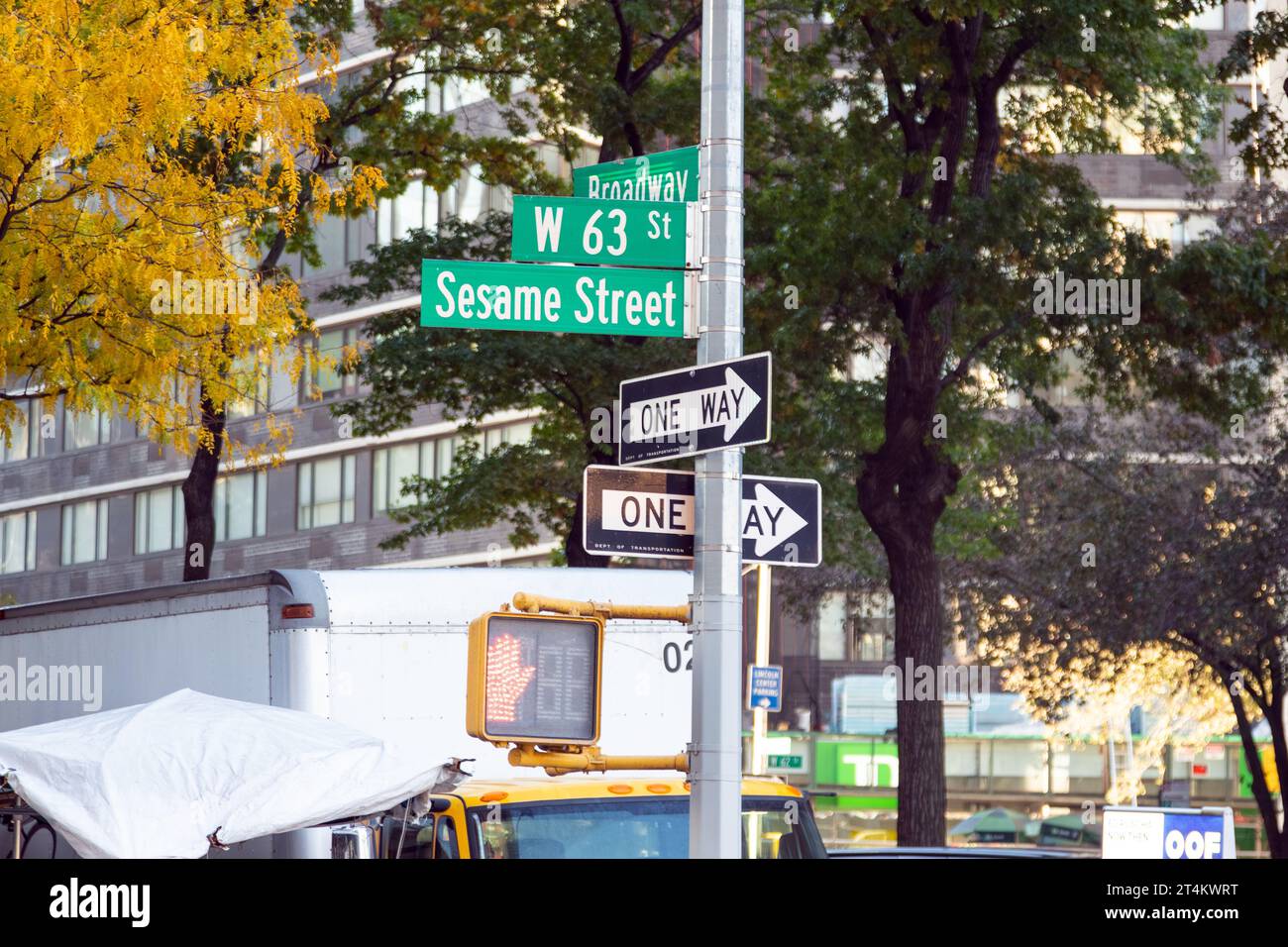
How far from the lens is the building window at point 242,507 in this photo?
192ft

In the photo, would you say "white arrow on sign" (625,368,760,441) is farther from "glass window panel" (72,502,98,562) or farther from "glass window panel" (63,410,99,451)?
"glass window panel" (72,502,98,562)

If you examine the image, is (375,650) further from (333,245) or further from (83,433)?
(83,433)

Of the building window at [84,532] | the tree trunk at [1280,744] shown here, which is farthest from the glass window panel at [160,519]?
the tree trunk at [1280,744]

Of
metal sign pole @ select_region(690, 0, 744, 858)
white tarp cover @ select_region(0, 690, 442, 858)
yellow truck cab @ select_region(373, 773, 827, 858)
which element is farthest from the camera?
yellow truck cab @ select_region(373, 773, 827, 858)

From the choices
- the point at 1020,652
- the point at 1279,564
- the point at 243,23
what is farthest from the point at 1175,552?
the point at 243,23

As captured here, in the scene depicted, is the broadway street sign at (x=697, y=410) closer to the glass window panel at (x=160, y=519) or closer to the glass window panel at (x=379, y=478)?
the glass window panel at (x=379, y=478)

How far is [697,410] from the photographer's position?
7.83 meters

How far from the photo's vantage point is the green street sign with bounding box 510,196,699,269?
8273 millimetres

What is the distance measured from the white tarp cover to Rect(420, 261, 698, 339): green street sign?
2.67m

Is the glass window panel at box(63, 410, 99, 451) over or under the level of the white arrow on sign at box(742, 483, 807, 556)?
over

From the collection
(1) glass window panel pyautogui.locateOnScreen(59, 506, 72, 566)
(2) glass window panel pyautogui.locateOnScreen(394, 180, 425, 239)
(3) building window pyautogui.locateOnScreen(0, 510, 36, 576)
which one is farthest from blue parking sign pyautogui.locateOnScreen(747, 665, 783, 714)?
(3) building window pyautogui.locateOnScreen(0, 510, 36, 576)

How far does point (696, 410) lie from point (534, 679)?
1.31 metres

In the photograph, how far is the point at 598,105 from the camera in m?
24.5
